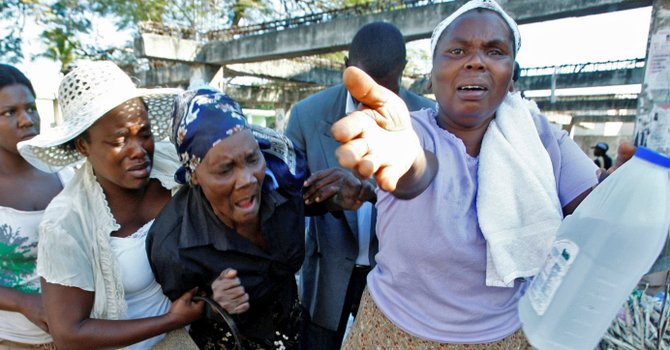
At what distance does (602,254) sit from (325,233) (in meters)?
1.31

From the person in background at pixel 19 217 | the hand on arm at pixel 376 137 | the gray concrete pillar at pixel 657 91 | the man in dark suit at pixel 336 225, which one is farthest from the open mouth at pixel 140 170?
the gray concrete pillar at pixel 657 91

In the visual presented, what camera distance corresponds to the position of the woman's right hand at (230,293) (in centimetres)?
154

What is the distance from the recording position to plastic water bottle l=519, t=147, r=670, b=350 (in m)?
1.02

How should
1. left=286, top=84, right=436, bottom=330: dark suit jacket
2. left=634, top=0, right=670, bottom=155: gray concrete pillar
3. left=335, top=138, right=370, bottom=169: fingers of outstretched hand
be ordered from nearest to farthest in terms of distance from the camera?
left=335, top=138, right=370, bottom=169: fingers of outstretched hand < left=286, top=84, right=436, bottom=330: dark suit jacket < left=634, top=0, right=670, bottom=155: gray concrete pillar

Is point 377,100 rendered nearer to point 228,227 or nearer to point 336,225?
point 228,227

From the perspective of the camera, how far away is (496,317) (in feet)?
4.15

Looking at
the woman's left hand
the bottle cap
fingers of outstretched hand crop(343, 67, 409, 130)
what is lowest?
the woman's left hand

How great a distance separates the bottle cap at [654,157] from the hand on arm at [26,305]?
6.38 ft

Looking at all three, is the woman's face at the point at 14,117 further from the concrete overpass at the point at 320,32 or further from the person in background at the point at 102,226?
the concrete overpass at the point at 320,32

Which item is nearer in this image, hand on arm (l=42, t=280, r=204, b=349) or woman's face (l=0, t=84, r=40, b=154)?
hand on arm (l=42, t=280, r=204, b=349)

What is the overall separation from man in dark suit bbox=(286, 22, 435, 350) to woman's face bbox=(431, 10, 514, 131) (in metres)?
0.95

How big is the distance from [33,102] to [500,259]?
1.98 m

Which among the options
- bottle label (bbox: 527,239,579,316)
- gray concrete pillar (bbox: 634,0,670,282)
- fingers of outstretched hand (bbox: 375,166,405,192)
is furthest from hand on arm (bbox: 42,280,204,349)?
gray concrete pillar (bbox: 634,0,670,282)

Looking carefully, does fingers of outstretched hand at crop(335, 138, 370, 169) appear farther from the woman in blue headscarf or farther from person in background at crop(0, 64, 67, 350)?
person in background at crop(0, 64, 67, 350)
